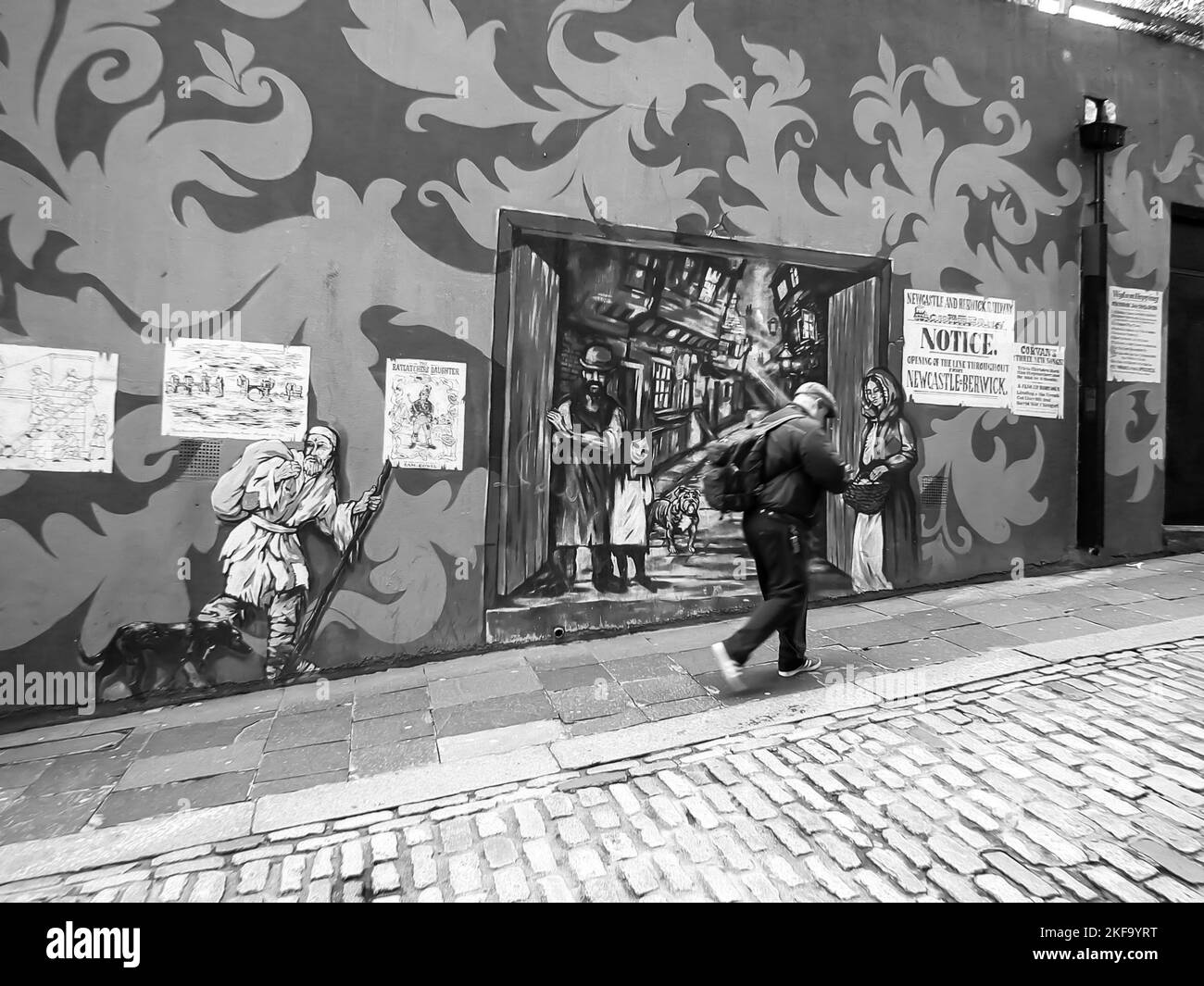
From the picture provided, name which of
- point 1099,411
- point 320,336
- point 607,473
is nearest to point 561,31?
point 320,336

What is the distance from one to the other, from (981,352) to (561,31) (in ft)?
15.1

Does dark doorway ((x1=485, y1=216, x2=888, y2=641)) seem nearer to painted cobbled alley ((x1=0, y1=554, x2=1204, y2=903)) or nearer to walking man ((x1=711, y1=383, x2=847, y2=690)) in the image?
painted cobbled alley ((x1=0, y1=554, x2=1204, y2=903))

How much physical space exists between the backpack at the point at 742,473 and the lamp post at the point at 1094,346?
429cm

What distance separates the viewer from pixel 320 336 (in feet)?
15.1

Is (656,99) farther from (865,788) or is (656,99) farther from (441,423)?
(865,788)

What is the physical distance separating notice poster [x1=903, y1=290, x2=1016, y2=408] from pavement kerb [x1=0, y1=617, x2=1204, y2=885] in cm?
266

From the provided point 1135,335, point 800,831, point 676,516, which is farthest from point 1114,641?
point 1135,335

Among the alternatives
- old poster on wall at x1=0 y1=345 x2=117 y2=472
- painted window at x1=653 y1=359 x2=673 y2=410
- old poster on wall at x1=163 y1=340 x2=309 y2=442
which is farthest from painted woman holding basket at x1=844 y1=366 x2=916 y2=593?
old poster on wall at x1=0 y1=345 x2=117 y2=472

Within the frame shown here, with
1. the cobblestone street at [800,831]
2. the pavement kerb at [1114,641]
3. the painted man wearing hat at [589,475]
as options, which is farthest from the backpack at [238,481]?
the pavement kerb at [1114,641]

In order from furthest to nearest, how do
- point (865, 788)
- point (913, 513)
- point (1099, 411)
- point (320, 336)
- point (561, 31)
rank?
point (1099, 411), point (913, 513), point (561, 31), point (320, 336), point (865, 788)

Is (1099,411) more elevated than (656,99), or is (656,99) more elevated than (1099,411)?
(656,99)

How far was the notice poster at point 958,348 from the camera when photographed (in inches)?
236

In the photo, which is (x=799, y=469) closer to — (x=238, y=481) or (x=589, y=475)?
(x=589, y=475)

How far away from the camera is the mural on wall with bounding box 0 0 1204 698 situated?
4.23 meters
